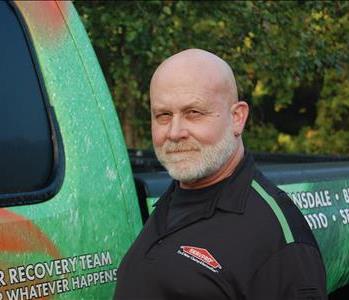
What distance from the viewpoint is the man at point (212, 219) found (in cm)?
163

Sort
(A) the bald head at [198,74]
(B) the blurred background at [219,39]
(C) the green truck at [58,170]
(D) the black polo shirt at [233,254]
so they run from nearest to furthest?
(D) the black polo shirt at [233,254] < (A) the bald head at [198,74] < (C) the green truck at [58,170] < (B) the blurred background at [219,39]

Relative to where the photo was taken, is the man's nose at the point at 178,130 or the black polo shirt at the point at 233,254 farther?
the man's nose at the point at 178,130

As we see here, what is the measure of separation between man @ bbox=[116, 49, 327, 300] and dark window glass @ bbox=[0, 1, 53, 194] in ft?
1.41

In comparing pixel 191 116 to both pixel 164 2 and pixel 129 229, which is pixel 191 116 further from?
pixel 164 2

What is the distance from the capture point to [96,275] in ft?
6.94

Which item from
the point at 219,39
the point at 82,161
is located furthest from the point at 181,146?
the point at 219,39

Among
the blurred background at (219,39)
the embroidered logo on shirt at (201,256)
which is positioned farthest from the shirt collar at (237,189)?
the blurred background at (219,39)

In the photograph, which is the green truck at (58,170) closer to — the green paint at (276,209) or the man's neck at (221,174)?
the man's neck at (221,174)

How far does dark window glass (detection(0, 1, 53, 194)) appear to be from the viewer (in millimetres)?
2043

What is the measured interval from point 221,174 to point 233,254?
23 centimetres

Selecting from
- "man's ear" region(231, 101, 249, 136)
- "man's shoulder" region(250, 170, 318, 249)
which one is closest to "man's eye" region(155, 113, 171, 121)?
"man's ear" region(231, 101, 249, 136)

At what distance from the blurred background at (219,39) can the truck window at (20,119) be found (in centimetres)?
289

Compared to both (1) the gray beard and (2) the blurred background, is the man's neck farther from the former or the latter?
A: (2) the blurred background

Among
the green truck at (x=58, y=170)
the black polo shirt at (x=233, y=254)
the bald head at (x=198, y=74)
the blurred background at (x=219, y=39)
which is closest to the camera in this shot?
the black polo shirt at (x=233, y=254)
